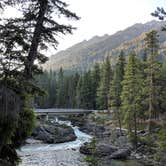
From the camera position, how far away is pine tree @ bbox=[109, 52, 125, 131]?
1809 inches

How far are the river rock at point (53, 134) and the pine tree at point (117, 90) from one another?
26.4 feet

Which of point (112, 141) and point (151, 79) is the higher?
point (151, 79)

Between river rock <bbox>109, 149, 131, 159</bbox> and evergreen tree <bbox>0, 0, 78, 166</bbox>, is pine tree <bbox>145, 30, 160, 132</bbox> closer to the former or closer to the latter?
river rock <bbox>109, 149, 131, 159</bbox>

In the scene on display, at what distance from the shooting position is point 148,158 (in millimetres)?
28531

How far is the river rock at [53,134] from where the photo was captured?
130 ft

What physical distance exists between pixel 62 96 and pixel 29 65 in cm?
7248

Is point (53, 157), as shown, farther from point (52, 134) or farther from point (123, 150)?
point (52, 134)

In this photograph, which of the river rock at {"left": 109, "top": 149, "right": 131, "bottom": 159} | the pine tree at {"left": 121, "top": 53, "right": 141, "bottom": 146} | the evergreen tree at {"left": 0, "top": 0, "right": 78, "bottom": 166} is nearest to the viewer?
the evergreen tree at {"left": 0, "top": 0, "right": 78, "bottom": 166}

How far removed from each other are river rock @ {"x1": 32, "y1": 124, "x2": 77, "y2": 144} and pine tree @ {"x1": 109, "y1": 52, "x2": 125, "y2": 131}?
805cm

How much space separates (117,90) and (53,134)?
55.5 ft

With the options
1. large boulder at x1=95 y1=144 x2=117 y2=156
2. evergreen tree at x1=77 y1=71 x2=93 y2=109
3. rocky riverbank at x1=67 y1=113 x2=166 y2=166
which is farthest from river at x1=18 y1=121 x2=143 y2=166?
evergreen tree at x1=77 y1=71 x2=93 y2=109

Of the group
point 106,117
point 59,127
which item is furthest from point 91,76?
point 59,127

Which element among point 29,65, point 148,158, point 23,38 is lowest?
point 148,158

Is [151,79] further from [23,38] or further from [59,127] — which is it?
[23,38]
